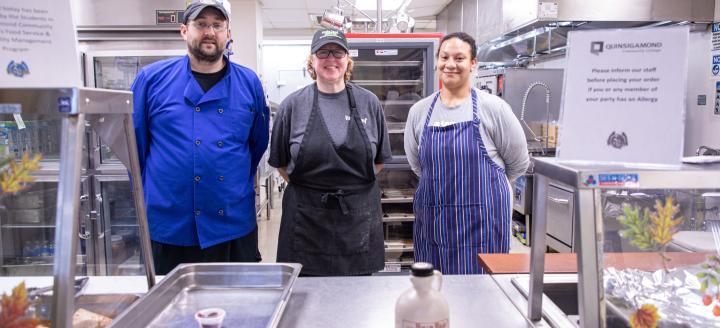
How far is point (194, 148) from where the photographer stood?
6.35 ft

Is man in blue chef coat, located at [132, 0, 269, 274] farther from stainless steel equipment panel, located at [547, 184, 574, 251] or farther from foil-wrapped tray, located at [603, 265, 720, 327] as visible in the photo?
stainless steel equipment panel, located at [547, 184, 574, 251]

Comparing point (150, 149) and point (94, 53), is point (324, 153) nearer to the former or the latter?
point (150, 149)

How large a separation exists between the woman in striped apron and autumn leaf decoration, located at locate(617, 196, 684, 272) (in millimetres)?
1323

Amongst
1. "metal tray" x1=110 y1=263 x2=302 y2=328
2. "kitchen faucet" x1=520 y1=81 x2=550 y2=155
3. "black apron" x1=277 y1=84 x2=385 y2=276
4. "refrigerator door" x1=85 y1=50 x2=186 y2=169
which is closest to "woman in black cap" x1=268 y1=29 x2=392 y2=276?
"black apron" x1=277 y1=84 x2=385 y2=276

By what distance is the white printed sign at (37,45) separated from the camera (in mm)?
844

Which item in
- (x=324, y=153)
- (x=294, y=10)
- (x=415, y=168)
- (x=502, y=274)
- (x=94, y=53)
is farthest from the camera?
(x=294, y=10)

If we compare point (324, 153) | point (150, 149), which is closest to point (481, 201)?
point (324, 153)

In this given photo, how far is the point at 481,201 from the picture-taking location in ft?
7.40

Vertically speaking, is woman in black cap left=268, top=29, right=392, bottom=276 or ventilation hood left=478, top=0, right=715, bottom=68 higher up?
ventilation hood left=478, top=0, right=715, bottom=68

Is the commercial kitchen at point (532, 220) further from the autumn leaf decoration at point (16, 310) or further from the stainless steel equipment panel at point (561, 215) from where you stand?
the stainless steel equipment panel at point (561, 215)

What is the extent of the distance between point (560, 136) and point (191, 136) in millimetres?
1475

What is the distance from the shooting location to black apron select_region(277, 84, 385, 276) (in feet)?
7.18

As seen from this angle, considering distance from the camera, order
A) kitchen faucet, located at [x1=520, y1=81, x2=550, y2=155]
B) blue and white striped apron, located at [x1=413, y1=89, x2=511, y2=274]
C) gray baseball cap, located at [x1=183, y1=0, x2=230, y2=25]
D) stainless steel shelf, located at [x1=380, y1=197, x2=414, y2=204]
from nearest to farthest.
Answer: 1. gray baseball cap, located at [x1=183, y1=0, x2=230, y2=25]
2. blue and white striped apron, located at [x1=413, y1=89, x2=511, y2=274]
3. stainless steel shelf, located at [x1=380, y1=197, x2=414, y2=204]
4. kitchen faucet, located at [x1=520, y1=81, x2=550, y2=155]

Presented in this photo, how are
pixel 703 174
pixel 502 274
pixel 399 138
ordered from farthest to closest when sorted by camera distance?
pixel 399 138
pixel 502 274
pixel 703 174
